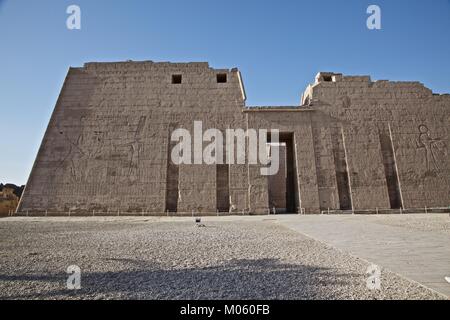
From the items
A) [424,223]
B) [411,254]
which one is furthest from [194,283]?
[424,223]

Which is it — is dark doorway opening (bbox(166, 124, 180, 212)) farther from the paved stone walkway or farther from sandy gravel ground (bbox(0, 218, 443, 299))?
the paved stone walkway

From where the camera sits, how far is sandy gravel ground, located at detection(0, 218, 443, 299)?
7.89 feet

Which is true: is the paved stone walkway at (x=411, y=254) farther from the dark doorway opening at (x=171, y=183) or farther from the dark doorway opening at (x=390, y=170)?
the dark doorway opening at (x=390, y=170)

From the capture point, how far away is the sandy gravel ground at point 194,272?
241 centimetres

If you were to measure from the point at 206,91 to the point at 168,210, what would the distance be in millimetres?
6783

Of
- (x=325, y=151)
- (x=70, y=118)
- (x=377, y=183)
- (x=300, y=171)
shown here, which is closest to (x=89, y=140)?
(x=70, y=118)

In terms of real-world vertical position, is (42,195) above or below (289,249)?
above

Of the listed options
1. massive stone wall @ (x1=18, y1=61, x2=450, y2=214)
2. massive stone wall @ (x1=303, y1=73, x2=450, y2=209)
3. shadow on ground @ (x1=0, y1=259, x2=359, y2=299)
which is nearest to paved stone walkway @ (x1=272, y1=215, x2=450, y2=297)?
shadow on ground @ (x1=0, y1=259, x2=359, y2=299)

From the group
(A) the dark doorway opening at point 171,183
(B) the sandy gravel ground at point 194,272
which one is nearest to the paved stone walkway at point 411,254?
(B) the sandy gravel ground at point 194,272

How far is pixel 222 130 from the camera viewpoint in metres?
14.4

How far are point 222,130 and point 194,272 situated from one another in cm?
1167

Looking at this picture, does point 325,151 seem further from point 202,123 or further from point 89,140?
point 89,140

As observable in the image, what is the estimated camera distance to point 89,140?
47.0 feet

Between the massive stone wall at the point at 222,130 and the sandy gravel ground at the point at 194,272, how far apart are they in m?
8.81
